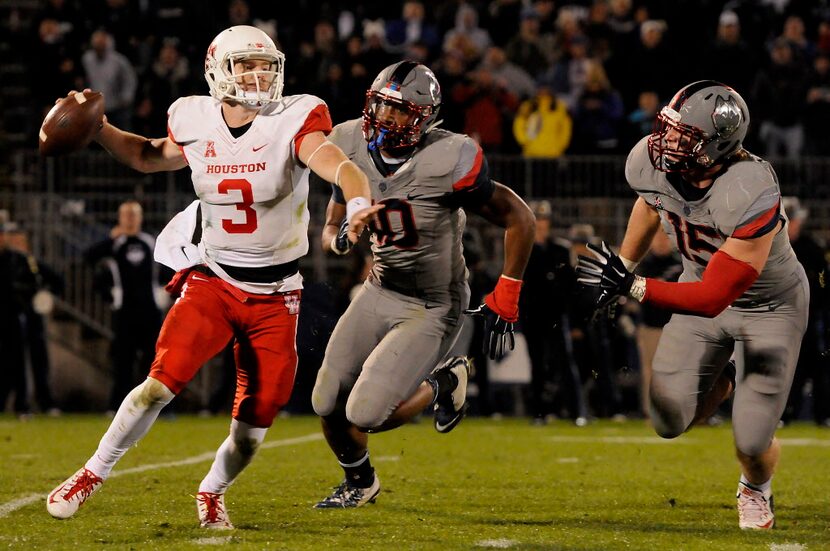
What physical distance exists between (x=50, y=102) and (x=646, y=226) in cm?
855

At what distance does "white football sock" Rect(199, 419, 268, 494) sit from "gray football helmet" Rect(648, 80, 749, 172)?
170 cm

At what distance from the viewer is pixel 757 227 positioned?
4.63 meters

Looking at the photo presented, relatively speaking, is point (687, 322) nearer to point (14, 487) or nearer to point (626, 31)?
point (14, 487)

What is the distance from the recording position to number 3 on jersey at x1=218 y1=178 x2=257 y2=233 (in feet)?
15.3

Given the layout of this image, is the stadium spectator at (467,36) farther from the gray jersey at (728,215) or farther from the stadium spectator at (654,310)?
the gray jersey at (728,215)

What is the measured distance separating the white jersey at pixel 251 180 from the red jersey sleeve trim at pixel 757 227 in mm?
1437

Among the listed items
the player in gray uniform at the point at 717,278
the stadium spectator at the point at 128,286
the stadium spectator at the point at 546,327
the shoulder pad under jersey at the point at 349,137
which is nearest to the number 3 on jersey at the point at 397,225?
the shoulder pad under jersey at the point at 349,137

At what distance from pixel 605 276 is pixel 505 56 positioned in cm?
842

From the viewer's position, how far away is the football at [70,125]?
4.70 meters

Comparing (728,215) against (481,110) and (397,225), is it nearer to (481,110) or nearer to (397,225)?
(397,225)

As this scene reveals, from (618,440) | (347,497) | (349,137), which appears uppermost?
(349,137)

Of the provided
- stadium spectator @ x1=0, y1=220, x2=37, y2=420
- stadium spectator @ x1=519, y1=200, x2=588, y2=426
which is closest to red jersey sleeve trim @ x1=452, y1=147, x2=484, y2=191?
stadium spectator @ x1=519, y1=200, x2=588, y2=426

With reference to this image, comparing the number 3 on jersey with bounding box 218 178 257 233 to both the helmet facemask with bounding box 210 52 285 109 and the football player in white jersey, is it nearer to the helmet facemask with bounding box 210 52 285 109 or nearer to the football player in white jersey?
the football player in white jersey

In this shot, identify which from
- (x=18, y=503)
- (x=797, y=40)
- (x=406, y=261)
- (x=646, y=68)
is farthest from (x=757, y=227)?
(x=797, y=40)
